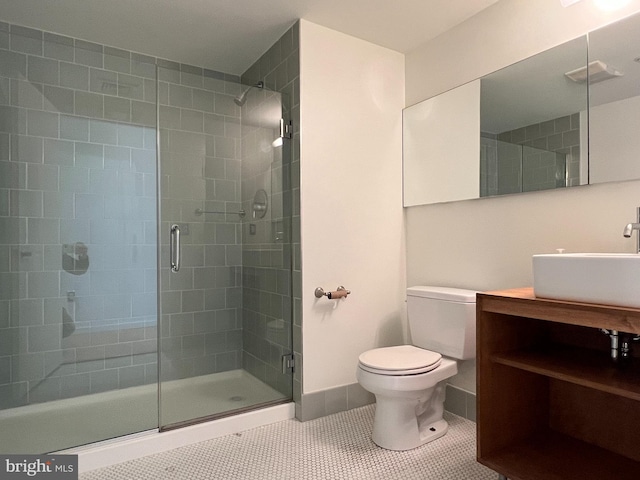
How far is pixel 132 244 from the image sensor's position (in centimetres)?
251

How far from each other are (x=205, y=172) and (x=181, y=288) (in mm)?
733

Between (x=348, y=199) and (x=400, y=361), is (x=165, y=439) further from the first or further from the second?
(x=348, y=199)

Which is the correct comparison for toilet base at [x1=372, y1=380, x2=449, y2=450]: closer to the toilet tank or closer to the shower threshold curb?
the toilet tank

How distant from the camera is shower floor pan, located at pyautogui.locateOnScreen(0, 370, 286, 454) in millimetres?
1959

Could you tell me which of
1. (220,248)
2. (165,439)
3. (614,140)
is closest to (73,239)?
(220,248)

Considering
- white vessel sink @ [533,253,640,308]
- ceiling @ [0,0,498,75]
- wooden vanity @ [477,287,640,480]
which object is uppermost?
ceiling @ [0,0,498,75]

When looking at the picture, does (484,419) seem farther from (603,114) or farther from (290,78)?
(290,78)

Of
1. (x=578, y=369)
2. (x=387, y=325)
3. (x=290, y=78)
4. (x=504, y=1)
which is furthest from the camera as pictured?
(x=387, y=325)

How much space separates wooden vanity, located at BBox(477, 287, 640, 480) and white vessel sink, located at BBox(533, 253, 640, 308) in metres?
0.05

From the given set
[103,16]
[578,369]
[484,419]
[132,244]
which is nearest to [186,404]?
[132,244]

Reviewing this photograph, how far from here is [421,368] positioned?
6.23 feet

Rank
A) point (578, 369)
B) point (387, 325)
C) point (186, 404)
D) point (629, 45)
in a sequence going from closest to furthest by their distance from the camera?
point (578, 369) < point (629, 45) < point (186, 404) < point (387, 325)

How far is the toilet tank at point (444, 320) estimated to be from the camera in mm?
2043

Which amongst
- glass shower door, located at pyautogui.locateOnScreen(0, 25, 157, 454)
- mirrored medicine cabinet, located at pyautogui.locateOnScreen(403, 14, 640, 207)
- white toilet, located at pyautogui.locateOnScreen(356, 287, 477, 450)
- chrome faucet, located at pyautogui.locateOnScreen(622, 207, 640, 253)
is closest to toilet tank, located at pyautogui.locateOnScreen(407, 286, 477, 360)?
white toilet, located at pyautogui.locateOnScreen(356, 287, 477, 450)
